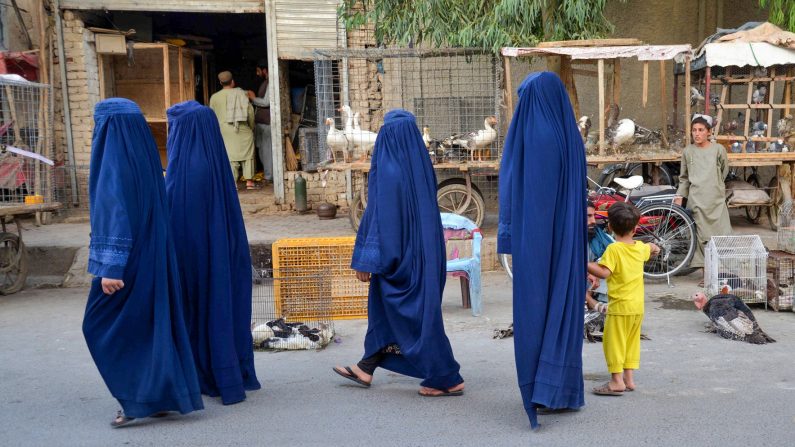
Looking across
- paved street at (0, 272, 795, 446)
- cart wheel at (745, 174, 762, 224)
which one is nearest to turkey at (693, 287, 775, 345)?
paved street at (0, 272, 795, 446)

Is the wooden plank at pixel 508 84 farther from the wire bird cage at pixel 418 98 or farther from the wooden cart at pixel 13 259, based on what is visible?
the wooden cart at pixel 13 259

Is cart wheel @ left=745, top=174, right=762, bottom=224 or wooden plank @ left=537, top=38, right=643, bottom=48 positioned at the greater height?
wooden plank @ left=537, top=38, right=643, bottom=48

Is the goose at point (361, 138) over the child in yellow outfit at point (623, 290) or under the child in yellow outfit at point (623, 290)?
over

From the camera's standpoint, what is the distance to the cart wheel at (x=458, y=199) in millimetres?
9594

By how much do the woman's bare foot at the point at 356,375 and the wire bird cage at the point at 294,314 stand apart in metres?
1.02

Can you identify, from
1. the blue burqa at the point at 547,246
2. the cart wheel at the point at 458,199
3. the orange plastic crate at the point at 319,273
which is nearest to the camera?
the blue burqa at the point at 547,246

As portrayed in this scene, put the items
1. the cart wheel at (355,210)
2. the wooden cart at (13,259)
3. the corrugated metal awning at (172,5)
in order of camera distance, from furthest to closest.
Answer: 1. the corrugated metal awning at (172,5)
2. the cart wheel at (355,210)
3. the wooden cart at (13,259)

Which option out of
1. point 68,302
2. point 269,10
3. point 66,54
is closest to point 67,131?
point 66,54

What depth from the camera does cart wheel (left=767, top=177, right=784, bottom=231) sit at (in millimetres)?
9262

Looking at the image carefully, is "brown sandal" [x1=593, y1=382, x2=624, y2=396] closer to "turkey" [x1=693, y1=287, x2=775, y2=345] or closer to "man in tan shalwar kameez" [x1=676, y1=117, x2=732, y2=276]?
"turkey" [x1=693, y1=287, x2=775, y2=345]

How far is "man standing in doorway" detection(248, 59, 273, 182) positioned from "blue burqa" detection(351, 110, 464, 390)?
8.51m

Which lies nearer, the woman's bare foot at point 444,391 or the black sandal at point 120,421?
the black sandal at point 120,421

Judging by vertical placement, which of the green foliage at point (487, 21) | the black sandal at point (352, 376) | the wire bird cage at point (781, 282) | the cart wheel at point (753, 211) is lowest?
the black sandal at point (352, 376)

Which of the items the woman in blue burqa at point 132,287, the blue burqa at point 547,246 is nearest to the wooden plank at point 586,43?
the blue burqa at point 547,246
